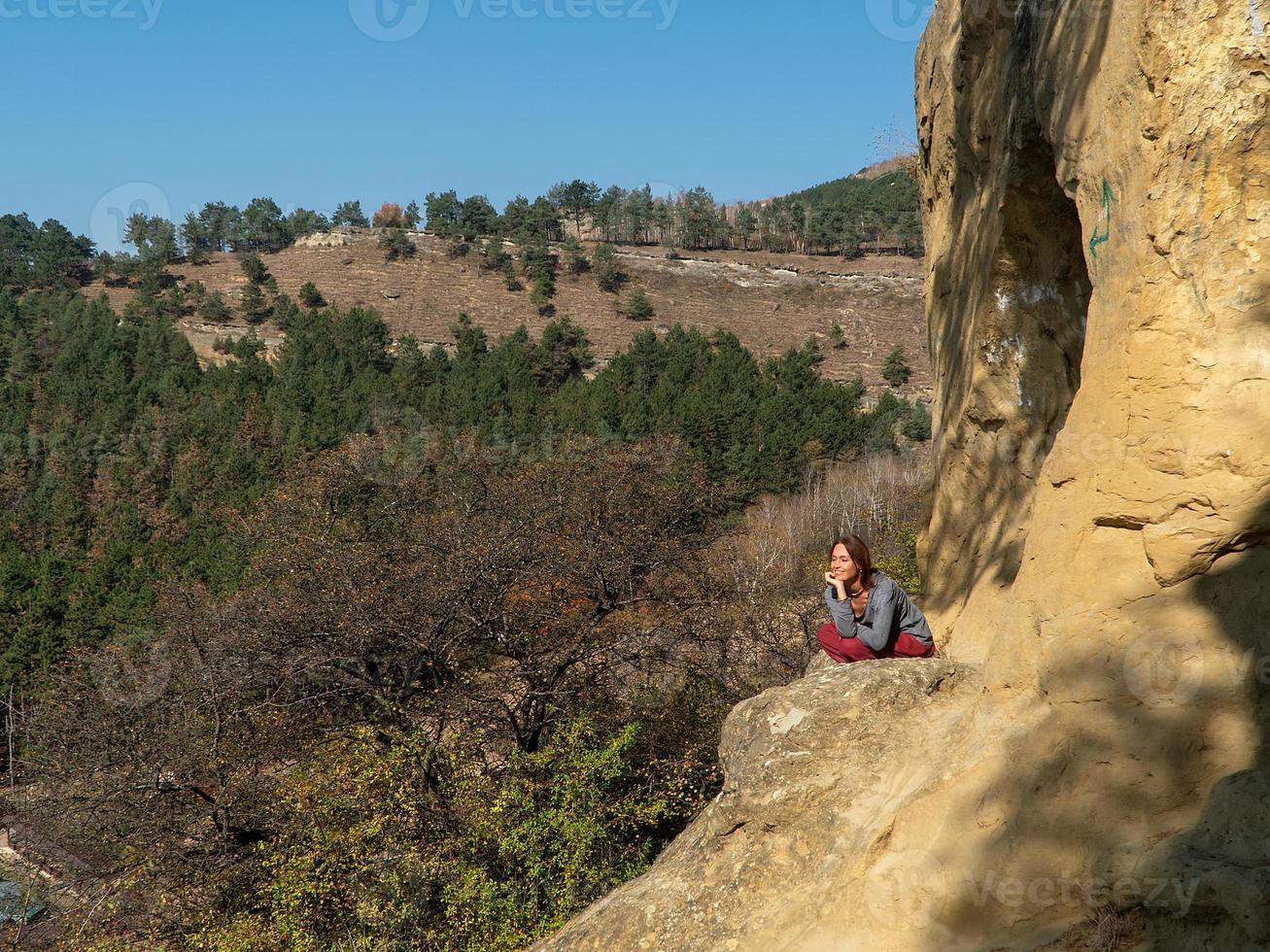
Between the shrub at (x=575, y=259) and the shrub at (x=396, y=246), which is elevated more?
the shrub at (x=396, y=246)

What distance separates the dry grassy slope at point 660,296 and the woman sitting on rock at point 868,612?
5585 cm

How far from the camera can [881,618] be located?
22.0ft

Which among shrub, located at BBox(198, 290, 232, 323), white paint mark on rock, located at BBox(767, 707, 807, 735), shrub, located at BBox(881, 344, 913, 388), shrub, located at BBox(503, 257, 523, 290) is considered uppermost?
shrub, located at BBox(503, 257, 523, 290)

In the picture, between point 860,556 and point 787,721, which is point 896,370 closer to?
point 860,556

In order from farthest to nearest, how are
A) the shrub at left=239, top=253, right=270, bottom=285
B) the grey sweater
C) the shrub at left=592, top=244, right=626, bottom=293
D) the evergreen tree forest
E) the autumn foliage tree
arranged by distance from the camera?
the shrub at left=592, top=244, right=626, bottom=293 → the shrub at left=239, top=253, right=270, bottom=285 → the autumn foliage tree → the evergreen tree forest → the grey sweater

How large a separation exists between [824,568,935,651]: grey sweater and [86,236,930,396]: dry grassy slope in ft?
183

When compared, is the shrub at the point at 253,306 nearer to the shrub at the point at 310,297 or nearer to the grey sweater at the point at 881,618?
the shrub at the point at 310,297

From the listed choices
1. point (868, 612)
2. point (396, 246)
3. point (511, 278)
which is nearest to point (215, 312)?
point (396, 246)

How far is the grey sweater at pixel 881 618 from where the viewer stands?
6.71 metres

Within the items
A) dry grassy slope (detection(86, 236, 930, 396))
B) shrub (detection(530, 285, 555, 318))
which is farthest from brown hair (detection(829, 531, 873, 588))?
shrub (detection(530, 285, 555, 318))

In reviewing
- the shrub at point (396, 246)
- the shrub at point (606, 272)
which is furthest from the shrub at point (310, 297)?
the shrub at point (606, 272)

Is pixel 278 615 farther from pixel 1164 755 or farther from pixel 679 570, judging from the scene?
pixel 1164 755

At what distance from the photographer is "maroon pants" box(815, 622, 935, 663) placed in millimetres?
6781

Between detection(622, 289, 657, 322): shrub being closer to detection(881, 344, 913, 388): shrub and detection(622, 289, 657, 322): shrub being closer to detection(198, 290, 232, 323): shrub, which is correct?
detection(881, 344, 913, 388): shrub
